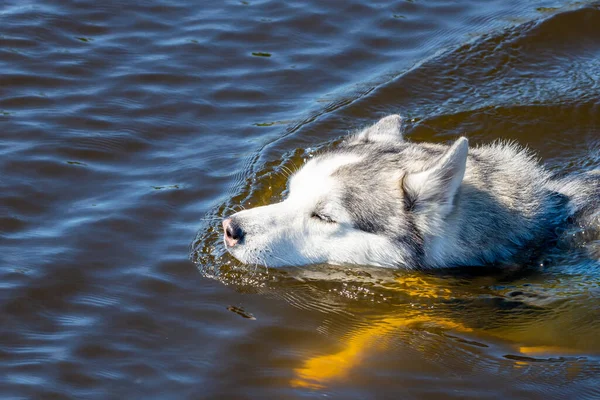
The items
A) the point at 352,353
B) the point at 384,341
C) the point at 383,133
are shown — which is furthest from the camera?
the point at 383,133

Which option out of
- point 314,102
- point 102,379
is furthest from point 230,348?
point 314,102

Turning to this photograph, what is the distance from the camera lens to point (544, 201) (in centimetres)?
662

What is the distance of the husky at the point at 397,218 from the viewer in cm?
623

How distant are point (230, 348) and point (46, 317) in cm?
142

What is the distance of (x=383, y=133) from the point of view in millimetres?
7246

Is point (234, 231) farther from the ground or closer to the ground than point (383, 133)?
closer to the ground

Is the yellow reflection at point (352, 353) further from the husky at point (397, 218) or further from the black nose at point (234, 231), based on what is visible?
the black nose at point (234, 231)

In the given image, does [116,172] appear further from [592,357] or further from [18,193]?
[592,357]

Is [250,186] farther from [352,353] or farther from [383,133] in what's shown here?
[352,353]

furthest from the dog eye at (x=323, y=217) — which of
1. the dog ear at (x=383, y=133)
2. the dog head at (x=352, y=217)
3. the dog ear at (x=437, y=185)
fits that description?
→ the dog ear at (x=383, y=133)

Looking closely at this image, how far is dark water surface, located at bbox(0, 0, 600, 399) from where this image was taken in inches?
214

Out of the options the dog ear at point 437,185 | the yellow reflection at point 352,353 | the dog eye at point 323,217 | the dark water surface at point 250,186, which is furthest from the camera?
the dog eye at point 323,217

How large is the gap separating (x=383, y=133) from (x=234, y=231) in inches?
72.4

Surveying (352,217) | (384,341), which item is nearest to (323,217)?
(352,217)
